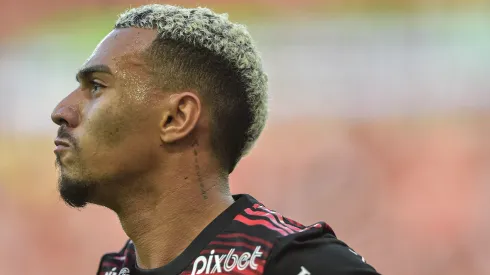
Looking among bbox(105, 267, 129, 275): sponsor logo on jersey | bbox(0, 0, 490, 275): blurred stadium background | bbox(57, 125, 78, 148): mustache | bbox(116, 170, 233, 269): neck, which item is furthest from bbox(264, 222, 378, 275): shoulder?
bbox(0, 0, 490, 275): blurred stadium background

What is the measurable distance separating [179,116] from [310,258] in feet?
1.84

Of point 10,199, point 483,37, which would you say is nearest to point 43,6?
point 10,199

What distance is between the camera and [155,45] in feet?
7.31

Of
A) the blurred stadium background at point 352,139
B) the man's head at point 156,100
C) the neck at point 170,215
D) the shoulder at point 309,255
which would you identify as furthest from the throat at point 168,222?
the blurred stadium background at point 352,139

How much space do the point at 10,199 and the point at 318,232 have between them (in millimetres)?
4693

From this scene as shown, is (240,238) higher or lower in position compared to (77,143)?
lower

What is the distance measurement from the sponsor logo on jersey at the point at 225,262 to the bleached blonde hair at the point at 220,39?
357mm

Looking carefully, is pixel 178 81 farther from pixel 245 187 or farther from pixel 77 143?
pixel 245 187

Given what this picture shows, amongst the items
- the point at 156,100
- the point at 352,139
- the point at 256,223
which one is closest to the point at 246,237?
the point at 256,223

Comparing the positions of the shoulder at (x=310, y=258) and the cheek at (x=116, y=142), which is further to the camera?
the cheek at (x=116, y=142)

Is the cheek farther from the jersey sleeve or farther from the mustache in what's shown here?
the jersey sleeve

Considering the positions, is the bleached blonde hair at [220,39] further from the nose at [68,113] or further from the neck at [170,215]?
the nose at [68,113]

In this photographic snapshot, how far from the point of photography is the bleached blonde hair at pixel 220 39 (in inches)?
88.2

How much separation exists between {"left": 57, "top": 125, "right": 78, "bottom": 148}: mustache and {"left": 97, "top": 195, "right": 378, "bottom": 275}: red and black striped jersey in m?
0.41
